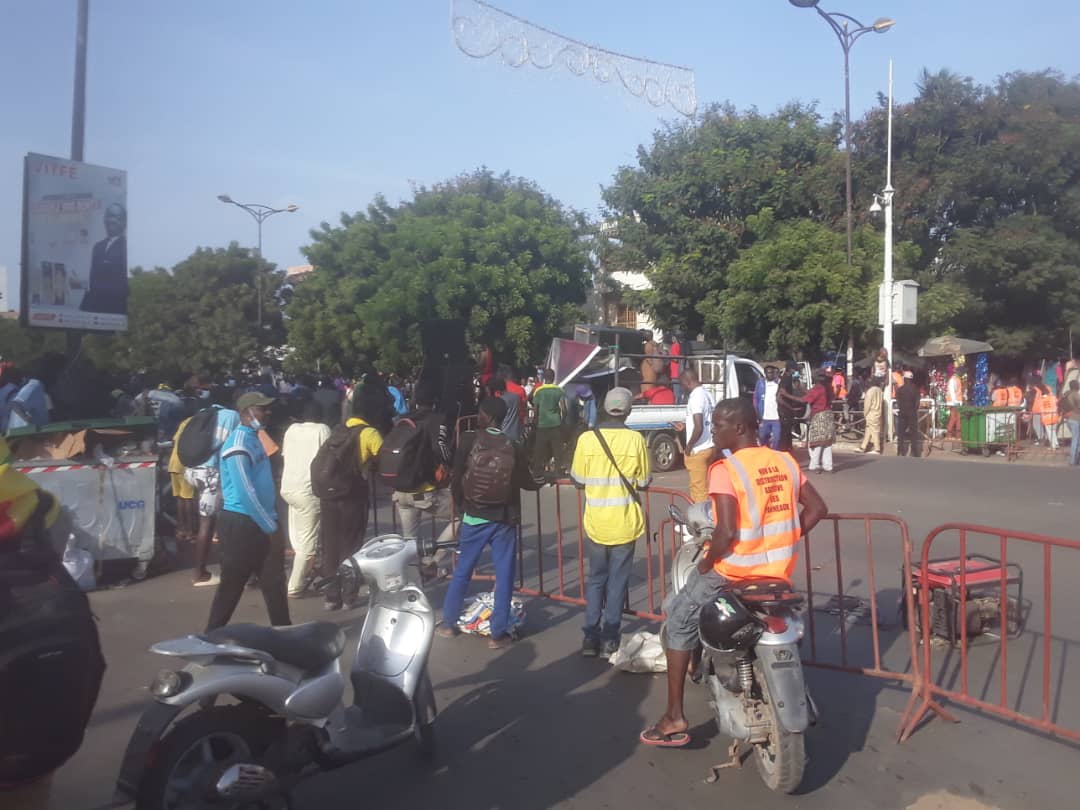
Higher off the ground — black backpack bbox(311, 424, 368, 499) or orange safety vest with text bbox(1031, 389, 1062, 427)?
orange safety vest with text bbox(1031, 389, 1062, 427)

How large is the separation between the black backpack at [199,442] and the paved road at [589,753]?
1375mm

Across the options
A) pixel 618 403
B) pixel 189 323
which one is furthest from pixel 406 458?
pixel 189 323

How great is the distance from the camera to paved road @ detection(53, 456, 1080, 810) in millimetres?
4113

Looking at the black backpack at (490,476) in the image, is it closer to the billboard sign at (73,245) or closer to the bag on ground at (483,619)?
the bag on ground at (483,619)

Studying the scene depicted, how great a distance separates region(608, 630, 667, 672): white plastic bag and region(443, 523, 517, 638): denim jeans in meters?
0.90

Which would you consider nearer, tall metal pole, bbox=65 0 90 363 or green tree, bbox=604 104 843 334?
tall metal pole, bbox=65 0 90 363

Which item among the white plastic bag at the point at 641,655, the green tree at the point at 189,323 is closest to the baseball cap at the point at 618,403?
the white plastic bag at the point at 641,655

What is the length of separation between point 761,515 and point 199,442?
4185mm

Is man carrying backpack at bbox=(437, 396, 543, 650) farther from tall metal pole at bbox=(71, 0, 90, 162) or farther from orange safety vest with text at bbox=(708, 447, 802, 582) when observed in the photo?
tall metal pole at bbox=(71, 0, 90, 162)

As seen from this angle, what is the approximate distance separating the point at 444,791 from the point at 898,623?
400 cm

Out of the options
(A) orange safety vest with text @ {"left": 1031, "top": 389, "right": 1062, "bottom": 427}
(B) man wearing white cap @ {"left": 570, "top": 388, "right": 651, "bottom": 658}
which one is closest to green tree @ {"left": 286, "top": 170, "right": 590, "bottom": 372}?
(A) orange safety vest with text @ {"left": 1031, "top": 389, "right": 1062, "bottom": 427}

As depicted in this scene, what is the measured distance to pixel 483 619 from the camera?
21.3 ft

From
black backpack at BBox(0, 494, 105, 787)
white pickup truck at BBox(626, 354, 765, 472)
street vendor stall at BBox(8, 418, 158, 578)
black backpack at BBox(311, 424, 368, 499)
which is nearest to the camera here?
black backpack at BBox(0, 494, 105, 787)

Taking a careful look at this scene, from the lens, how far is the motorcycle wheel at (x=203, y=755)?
10.7 feet
